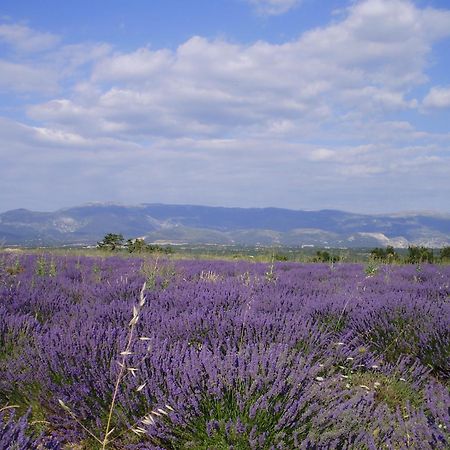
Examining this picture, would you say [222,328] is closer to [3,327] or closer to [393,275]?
[3,327]

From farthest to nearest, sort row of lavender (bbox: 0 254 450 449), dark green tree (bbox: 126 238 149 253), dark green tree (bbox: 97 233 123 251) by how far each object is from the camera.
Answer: dark green tree (bbox: 97 233 123 251), dark green tree (bbox: 126 238 149 253), row of lavender (bbox: 0 254 450 449)

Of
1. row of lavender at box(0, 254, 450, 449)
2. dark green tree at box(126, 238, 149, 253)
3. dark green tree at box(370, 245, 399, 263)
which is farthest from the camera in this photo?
dark green tree at box(126, 238, 149, 253)

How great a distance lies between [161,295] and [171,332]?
1257mm

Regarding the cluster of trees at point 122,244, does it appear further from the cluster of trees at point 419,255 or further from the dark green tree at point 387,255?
the cluster of trees at point 419,255

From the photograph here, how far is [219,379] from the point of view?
6.84 ft

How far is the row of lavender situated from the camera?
1876 mm

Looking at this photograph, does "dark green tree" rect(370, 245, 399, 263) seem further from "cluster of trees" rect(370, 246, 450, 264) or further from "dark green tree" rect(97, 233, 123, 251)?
"dark green tree" rect(97, 233, 123, 251)


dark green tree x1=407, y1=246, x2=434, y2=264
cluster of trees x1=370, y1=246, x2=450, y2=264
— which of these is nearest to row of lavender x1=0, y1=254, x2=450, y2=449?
cluster of trees x1=370, y1=246, x2=450, y2=264

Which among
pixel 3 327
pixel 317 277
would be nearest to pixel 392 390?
pixel 3 327

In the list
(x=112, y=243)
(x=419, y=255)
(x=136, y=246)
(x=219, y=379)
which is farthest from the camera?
(x=112, y=243)

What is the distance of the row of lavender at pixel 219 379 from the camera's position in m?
1.88

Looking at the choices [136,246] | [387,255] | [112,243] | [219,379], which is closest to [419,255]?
[387,255]

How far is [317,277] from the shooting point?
8.33 m

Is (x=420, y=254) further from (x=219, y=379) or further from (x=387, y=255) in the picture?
(x=219, y=379)
